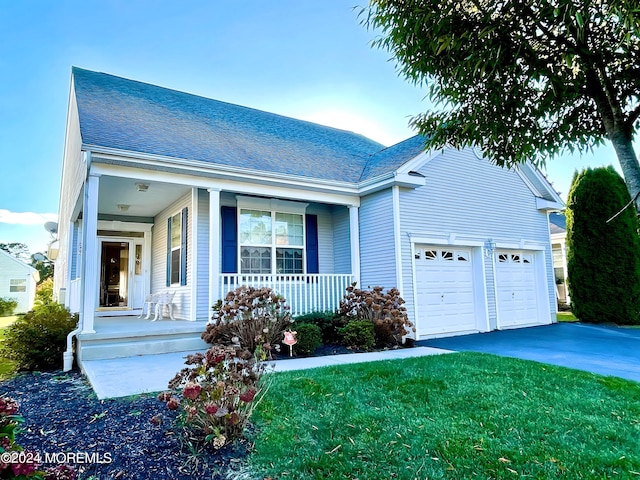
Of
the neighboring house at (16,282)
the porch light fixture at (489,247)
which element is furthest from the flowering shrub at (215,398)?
the neighboring house at (16,282)

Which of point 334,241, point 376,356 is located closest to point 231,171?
point 334,241

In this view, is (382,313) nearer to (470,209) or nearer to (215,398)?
(470,209)

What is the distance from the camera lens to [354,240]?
942 centimetres

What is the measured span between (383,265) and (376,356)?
2906 mm

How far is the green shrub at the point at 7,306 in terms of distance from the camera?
24.5m

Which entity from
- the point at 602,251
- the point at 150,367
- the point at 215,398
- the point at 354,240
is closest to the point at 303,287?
the point at 354,240

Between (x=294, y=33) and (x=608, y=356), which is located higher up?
(x=294, y=33)

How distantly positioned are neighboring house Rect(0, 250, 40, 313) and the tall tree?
3167cm

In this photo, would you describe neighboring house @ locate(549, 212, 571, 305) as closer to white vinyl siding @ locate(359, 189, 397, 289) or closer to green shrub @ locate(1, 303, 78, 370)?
white vinyl siding @ locate(359, 189, 397, 289)

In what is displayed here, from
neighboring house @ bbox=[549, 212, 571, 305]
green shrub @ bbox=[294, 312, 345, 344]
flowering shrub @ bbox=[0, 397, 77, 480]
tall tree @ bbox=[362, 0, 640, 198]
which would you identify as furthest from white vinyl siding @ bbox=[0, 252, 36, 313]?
neighboring house @ bbox=[549, 212, 571, 305]

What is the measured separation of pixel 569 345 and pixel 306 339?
211 inches

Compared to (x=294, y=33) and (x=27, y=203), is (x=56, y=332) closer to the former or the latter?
→ (x=294, y=33)

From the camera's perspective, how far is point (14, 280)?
2722 cm

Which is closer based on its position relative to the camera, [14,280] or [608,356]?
[608,356]
